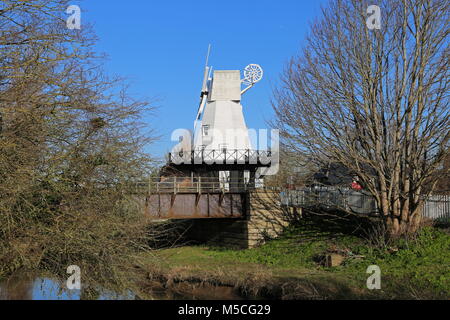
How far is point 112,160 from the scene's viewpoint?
11789 mm

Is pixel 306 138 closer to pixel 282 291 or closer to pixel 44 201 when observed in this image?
pixel 282 291

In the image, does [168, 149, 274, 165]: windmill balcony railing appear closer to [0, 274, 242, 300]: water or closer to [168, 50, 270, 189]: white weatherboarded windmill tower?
[168, 50, 270, 189]: white weatherboarded windmill tower

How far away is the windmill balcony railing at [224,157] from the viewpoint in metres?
41.9

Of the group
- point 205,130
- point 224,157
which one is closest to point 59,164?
point 224,157

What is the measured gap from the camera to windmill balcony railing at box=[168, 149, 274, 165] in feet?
137

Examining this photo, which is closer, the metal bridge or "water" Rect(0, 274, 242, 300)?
"water" Rect(0, 274, 242, 300)

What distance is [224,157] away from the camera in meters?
43.7

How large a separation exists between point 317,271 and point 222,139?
2764cm
